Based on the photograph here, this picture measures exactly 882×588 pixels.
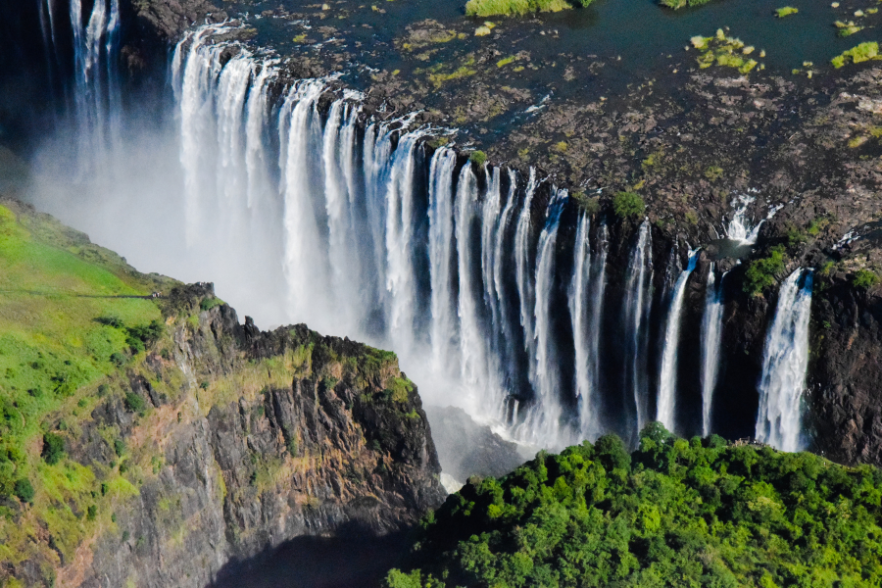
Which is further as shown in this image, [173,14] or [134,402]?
[173,14]

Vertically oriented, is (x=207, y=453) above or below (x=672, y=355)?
below

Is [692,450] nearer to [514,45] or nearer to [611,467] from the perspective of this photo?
[611,467]

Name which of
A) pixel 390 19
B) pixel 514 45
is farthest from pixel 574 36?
pixel 390 19

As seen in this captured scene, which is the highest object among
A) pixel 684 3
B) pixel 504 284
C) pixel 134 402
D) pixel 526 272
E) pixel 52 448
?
pixel 684 3

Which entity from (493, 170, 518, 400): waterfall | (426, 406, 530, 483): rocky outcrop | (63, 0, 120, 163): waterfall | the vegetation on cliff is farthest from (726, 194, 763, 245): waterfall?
(63, 0, 120, 163): waterfall

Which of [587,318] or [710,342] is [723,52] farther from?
[710,342]

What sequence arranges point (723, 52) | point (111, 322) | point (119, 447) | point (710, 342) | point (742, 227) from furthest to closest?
point (723, 52) < point (742, 227) < point (710, 342) < point (111, 322) < point (119, 447)

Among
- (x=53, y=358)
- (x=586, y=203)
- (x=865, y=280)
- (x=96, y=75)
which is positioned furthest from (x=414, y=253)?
(x=96, y=75)
